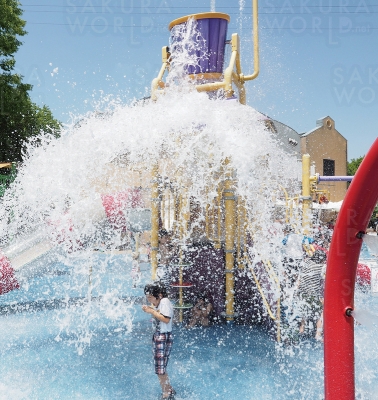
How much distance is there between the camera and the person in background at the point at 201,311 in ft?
20.5

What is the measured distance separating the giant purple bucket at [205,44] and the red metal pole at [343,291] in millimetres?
5011

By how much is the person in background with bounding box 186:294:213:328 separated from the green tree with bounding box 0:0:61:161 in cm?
1171

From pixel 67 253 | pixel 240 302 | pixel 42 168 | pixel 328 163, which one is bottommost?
pixel 240 302

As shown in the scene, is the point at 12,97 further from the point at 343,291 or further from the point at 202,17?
the point at 343,291

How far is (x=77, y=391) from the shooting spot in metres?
4.33

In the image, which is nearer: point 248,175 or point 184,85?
point 248,175

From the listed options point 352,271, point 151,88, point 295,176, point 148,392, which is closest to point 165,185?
point 151,88

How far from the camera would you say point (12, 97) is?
Answer: 17.4 m

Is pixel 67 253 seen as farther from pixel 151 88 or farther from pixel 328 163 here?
pixel 328 163

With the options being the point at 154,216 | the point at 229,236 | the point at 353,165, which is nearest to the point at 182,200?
the point at 154,216

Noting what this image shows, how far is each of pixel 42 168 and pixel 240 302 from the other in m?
3.45

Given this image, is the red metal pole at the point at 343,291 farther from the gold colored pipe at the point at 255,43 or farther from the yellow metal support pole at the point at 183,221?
the gold colored pipe at the point at 255,43

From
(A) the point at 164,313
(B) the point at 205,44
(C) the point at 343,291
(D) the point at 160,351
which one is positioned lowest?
(D) the point at 160,351

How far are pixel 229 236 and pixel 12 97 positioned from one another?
14590mm
